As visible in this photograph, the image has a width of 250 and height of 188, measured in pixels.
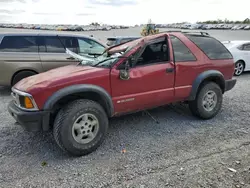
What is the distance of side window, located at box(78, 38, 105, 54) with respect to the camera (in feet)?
22.3

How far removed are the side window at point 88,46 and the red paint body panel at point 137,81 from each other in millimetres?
3133

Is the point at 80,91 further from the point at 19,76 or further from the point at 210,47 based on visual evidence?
the point at 19,76

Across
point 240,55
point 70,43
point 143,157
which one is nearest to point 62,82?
point 143,157

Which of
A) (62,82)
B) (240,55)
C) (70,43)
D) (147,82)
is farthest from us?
(240,55)

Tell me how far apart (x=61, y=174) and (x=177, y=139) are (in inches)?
75.8

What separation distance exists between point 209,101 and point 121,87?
2.04 m

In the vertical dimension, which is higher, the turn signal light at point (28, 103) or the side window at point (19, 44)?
the side window at point (19, 44)

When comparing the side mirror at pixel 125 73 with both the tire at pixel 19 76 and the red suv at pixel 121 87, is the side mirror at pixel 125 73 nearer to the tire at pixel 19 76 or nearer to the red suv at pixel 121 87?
the red suv at pixel 121 87

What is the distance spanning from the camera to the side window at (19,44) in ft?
19.4

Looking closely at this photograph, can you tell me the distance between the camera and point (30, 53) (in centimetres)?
607

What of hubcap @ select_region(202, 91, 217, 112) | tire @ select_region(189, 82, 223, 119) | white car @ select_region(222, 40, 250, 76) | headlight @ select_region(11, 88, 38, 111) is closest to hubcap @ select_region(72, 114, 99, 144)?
headlight @ select_region(11, 88, 38, 111)

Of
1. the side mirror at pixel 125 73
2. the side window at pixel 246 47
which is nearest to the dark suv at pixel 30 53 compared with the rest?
the side mirror at pixel 125 73

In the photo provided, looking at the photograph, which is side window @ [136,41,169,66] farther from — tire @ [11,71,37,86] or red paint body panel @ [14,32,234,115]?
tire @ [11,71,37,86]

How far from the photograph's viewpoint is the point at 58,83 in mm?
3012
